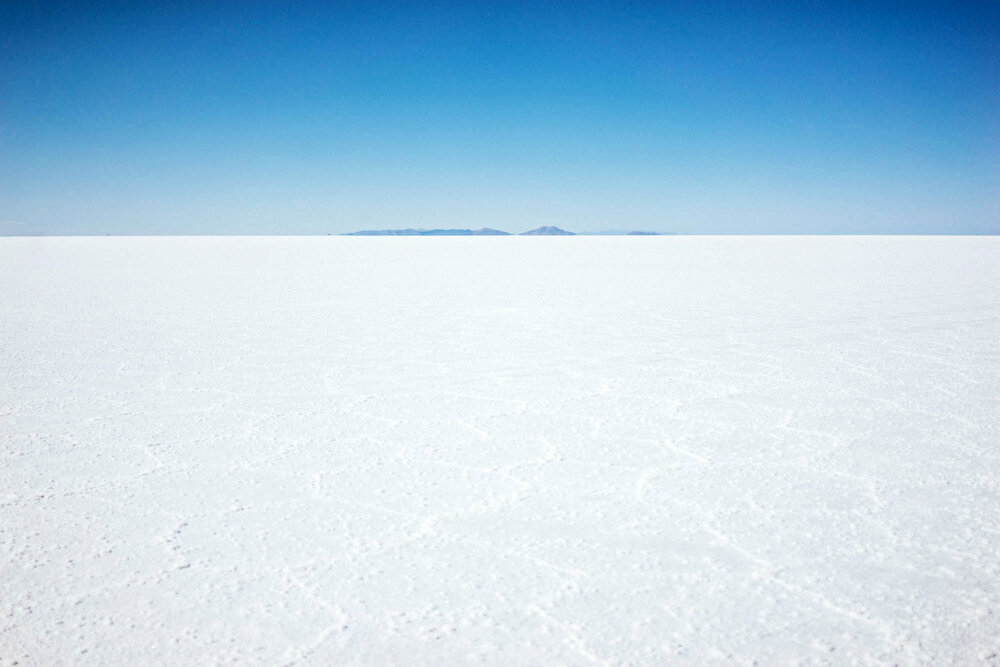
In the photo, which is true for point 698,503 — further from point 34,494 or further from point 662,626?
point 34,494

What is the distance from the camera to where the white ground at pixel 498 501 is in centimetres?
155

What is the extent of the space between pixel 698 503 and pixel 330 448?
1474 mm

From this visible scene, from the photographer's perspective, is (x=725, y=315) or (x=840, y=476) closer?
(x=840, y=476)

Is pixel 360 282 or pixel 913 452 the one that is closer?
pixel 913 452

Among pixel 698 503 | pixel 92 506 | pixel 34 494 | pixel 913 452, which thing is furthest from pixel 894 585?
pixel 34 494

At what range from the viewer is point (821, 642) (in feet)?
4.98

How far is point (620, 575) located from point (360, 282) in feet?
31.9

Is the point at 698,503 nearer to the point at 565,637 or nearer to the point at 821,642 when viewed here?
the point at 821,642

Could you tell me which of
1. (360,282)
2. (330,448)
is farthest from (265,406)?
(360,282)

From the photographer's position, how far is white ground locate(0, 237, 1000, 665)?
1555mm

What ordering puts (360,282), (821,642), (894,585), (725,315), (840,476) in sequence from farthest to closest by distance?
(360,282)
(725,315)
(840,476)
(894,585)
(821,642)

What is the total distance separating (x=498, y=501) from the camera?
227 cm

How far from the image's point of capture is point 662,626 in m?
1.57

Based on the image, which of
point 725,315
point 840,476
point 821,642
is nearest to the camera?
point 821,642
